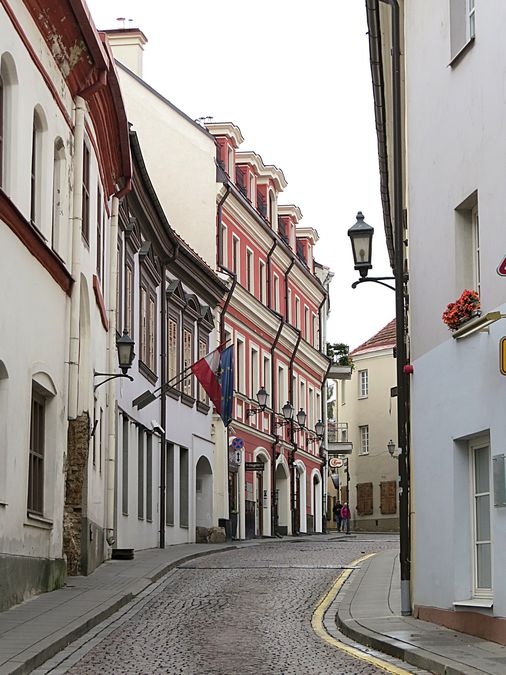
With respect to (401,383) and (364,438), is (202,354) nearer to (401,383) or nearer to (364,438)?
(401,383)

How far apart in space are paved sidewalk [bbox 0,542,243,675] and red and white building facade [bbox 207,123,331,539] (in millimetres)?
18077

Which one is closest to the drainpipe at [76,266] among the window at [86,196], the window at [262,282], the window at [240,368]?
the window at [86,196]

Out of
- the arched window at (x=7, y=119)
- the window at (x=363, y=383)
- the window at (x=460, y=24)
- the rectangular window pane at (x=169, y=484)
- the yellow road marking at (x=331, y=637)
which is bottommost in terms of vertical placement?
the yellow road marking at (x=331, y=637)

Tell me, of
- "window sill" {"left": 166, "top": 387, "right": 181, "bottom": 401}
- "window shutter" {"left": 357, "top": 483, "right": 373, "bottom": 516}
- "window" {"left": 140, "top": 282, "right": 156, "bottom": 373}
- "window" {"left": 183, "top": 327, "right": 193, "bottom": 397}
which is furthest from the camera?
"window shutter" {"left": 357, "top": 483, "right": 373, "bottom": 516}

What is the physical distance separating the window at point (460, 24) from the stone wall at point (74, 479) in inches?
316

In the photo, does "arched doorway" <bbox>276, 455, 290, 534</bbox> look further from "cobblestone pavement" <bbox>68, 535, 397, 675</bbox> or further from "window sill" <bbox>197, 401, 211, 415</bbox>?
"cobblestone pavement" <bbox>68, 535, 397, 675</bbox>

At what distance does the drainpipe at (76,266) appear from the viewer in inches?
747

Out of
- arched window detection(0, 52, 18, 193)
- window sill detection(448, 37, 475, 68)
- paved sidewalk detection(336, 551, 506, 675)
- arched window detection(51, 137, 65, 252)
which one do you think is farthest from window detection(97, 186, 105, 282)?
window sill detection(448, 37, 475, 68)

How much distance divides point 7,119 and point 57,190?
3.29m

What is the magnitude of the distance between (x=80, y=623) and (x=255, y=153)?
3435 cm

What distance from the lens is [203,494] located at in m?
38.7

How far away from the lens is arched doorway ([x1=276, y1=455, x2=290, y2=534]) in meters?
48.8

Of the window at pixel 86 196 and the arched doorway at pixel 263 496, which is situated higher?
the window at pixel 86 196

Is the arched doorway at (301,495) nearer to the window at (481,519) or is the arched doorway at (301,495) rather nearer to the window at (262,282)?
the window at (262,282)
